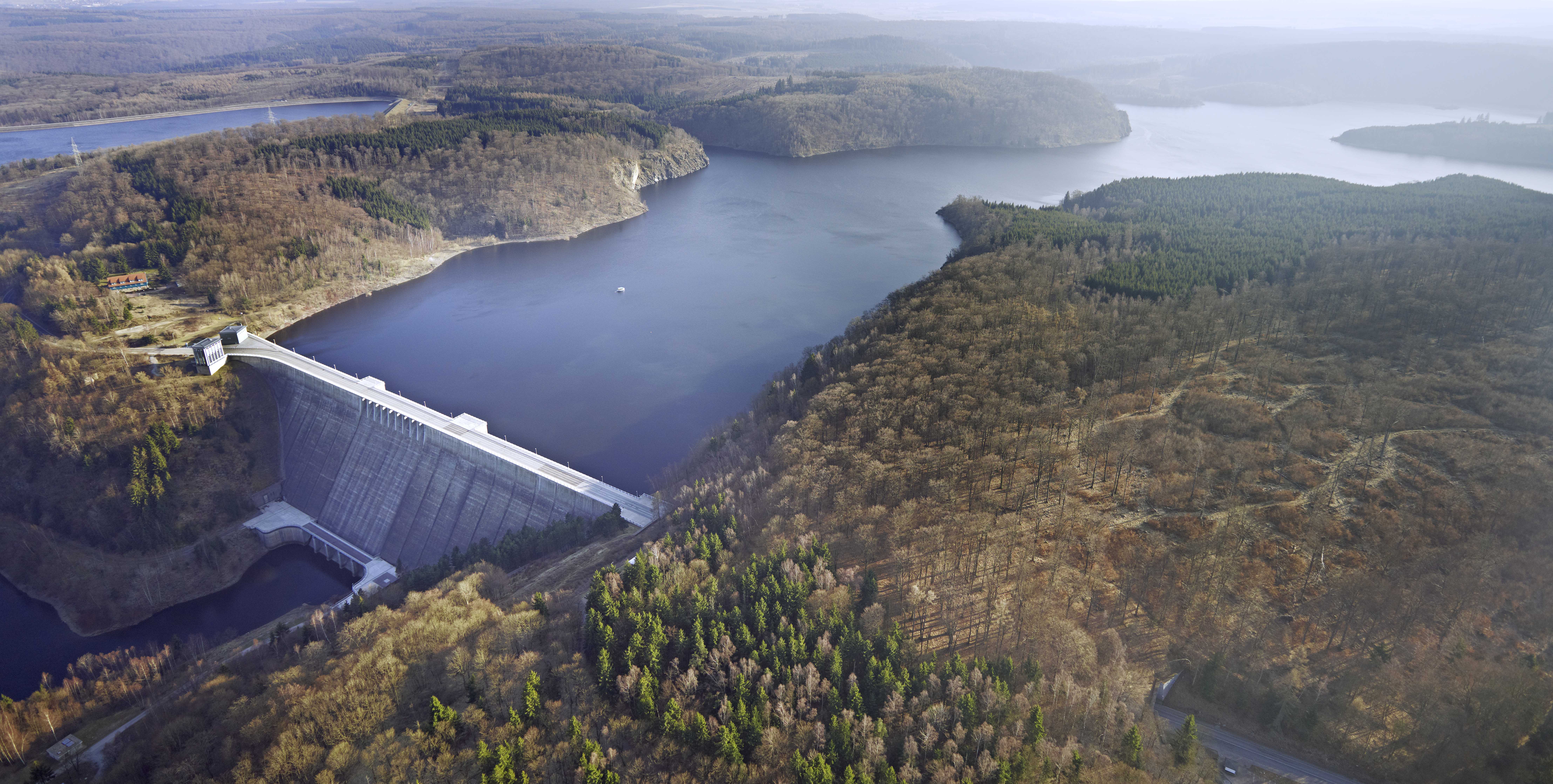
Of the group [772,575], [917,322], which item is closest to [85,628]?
[772,575]

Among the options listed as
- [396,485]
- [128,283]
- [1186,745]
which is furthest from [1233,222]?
[128,283]

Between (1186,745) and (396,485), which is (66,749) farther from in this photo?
(1186,745)

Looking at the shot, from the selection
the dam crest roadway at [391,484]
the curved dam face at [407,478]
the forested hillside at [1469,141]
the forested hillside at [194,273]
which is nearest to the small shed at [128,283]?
the forested hillside at [194,273]

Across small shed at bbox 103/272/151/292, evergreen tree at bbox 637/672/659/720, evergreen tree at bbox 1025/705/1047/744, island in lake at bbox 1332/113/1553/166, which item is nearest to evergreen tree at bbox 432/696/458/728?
evergreen tree at bbox 637/672/659/720

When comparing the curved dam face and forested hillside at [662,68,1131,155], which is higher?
forested hillside at [662,68,1131,155]

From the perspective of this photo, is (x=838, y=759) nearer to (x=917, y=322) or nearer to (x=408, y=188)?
(x=917, y=322)

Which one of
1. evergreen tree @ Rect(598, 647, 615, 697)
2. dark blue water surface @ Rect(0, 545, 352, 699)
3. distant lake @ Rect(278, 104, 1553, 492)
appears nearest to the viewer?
evergreen tree @ Rect(598, 647, 615, 697)

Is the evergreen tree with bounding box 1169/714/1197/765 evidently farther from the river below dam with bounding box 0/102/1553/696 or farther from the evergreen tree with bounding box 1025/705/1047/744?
the river below dam with bounding box 0/102/1553/696
